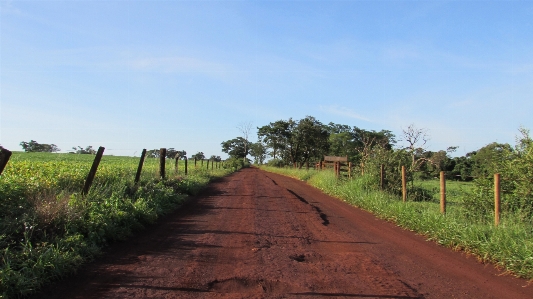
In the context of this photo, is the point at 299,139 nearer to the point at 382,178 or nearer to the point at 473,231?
the point at 382,178

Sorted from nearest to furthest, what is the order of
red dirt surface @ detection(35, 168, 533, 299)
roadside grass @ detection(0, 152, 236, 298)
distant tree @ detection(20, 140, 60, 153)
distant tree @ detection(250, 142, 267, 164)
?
1. red dirt surface @ detection(35, 168, 533, 299)
2. roadside grass @ detection(0, 152, 236, 298)
3. distant tree @ detection(20, 140, 60, 153)
4. distant tree @ detection(250, 142, 267, 164)

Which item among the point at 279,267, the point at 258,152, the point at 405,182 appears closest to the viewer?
the point at 279,267

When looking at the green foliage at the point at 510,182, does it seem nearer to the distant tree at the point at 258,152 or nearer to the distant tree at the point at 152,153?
the distant tree at the point at 152,153

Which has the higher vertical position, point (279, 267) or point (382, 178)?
point (382, 178)

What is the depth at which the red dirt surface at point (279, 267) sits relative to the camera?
4562 millimetres

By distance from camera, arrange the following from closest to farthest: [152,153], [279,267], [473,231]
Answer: [279,267] < [473,231] < [152,153]

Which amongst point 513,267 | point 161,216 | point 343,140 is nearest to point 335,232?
point 513,267

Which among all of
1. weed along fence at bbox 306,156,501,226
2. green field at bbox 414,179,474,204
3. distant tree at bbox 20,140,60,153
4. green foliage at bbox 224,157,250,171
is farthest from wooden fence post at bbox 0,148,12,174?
distant tree at bbox 20,140,60,153

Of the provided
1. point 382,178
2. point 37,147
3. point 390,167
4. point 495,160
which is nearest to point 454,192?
point 390,167

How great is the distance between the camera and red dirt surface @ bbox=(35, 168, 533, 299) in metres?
4.56

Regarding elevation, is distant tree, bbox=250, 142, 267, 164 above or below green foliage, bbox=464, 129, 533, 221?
above

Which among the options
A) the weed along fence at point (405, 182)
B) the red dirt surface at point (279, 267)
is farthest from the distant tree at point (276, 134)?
the red dirt surface at point (279, 267)

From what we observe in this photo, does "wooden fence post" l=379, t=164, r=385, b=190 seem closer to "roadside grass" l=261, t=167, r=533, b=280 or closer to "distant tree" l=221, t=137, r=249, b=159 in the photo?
"roadside grass" l=261, t=167, r=533, b=280

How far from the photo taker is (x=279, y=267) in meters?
5.48
